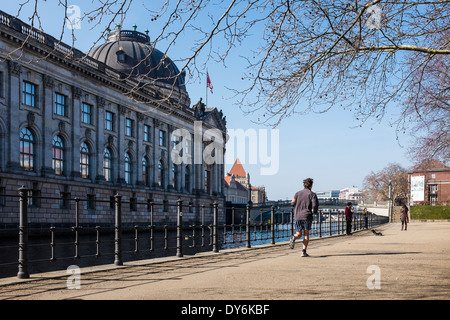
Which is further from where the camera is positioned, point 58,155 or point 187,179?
point 187,179

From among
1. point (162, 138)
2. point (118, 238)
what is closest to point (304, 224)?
point (118, 238)

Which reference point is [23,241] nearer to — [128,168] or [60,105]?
[60,105]

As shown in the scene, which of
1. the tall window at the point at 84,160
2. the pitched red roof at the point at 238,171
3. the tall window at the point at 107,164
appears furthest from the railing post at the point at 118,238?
the pitched red roof at the point at 238,171

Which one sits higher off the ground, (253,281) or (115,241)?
(115,241)

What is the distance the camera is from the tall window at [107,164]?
50594mm

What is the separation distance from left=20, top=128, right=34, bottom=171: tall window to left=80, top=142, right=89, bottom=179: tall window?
7.30m

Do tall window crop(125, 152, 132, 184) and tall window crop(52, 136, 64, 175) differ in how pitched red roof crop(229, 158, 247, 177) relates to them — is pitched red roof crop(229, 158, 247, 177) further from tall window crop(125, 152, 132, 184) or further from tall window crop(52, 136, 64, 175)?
tall window crop(52, 136, 64, 175)

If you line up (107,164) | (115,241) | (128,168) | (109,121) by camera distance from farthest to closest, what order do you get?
(128,168) → (109,121) → (107,164) → (115,241)

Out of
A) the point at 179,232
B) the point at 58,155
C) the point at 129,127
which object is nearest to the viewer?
the point at 179,232

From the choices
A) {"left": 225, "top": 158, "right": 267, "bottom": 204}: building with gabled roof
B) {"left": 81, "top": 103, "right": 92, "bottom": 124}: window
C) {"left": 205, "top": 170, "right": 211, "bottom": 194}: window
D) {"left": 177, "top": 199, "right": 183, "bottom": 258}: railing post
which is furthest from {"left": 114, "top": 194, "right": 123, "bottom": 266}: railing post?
{"left": 225, "top": 158, "right": 267, "bottom": 204}: building with gabled roof

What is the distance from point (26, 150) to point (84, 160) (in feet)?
28.6

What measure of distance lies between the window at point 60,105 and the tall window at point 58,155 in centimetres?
236

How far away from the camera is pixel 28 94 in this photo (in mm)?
39406

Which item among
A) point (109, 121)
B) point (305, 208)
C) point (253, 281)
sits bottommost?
Answer: point (253, 281)
